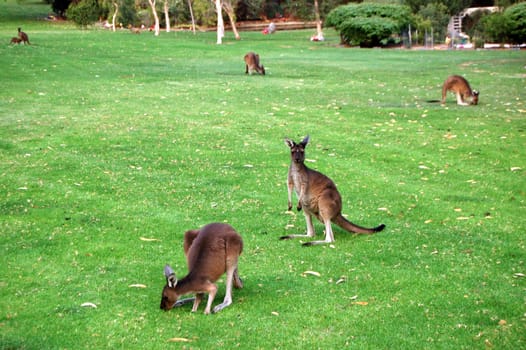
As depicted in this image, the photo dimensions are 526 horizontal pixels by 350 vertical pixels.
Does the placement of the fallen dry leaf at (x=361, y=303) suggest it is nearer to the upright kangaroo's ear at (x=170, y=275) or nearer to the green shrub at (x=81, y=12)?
the upright kangaroo's ear at (x=170, y=275)

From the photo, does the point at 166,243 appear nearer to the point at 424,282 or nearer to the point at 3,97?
the point at 424,282

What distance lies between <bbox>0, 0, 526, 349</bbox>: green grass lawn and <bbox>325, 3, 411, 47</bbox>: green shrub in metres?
18.2

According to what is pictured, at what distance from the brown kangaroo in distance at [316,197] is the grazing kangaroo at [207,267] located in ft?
6.91

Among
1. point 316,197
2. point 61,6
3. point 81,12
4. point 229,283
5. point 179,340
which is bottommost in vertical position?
point 179,340

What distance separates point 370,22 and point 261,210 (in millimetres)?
34249

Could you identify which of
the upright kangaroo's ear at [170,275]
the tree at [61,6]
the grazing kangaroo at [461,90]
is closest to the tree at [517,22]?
the grazing kangaroo at [461,90]

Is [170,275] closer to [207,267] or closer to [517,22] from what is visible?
[207,267]

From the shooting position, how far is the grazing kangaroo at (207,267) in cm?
702

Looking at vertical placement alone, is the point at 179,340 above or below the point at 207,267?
below

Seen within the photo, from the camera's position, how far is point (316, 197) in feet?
30.7

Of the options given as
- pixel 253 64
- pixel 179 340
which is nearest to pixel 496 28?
pixel 253 64

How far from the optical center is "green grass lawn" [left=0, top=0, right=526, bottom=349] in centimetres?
689

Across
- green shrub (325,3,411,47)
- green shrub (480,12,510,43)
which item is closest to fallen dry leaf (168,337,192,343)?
green shrub (480,12,510,43)

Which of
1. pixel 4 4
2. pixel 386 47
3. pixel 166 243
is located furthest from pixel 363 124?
pixel 4 4
